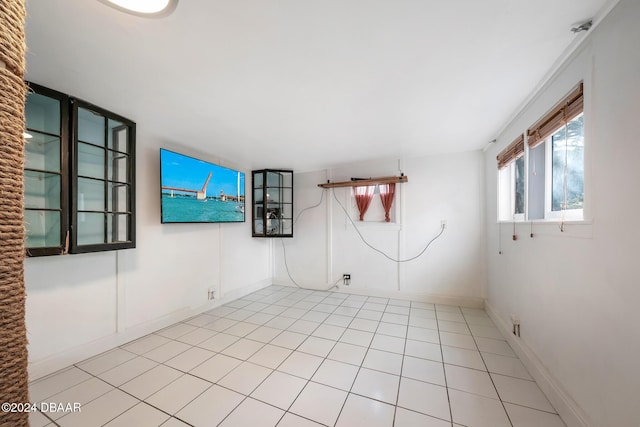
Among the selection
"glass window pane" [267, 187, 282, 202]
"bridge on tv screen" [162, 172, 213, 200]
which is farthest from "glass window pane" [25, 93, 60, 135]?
"glass window pane" [267, 187, 282, 202]

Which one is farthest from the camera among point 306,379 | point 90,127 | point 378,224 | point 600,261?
point 378,224

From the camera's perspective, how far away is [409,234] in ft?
12.5

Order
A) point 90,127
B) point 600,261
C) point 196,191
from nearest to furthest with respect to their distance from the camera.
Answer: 1. point 600,261
2. point 90,127
3. point 196,191

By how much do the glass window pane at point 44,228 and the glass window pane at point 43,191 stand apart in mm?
64

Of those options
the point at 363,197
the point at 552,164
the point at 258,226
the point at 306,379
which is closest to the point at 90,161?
the point at 258,226

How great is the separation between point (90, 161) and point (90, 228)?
0.61 meters

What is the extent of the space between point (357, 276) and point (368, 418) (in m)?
2.63

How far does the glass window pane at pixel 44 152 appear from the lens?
5.98 ft

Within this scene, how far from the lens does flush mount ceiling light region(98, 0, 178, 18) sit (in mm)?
1044

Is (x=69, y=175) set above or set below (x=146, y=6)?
below

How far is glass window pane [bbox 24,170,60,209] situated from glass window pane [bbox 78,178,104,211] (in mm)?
199

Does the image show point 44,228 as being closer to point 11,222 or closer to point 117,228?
point 117,228

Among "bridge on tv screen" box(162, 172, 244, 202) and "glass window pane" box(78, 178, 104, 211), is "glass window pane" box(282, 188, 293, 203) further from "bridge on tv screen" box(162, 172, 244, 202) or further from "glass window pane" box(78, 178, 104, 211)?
"glass window pane" box(78, 178, 104, 211)

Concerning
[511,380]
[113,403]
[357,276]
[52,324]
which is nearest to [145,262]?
[52,324]
